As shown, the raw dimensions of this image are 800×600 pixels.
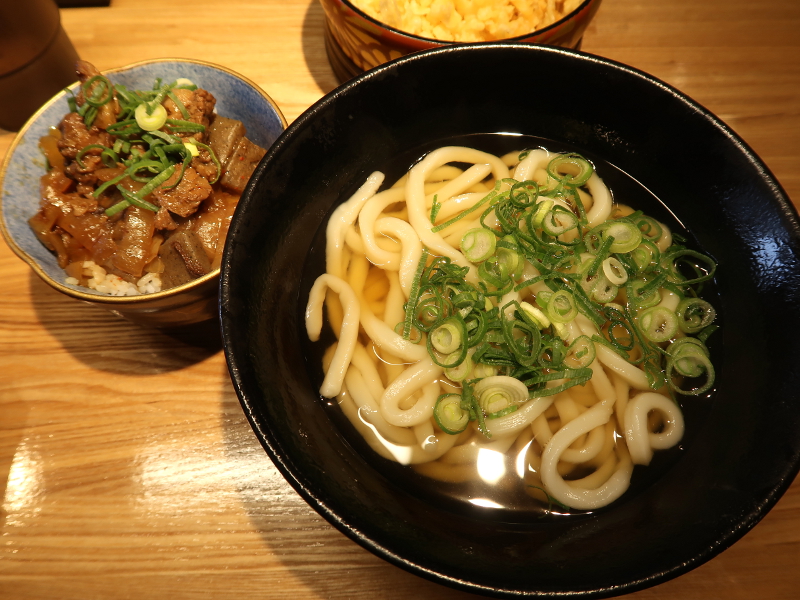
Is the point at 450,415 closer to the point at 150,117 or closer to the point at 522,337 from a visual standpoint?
the point at 522,337

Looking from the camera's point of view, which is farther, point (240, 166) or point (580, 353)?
point (240, 166)

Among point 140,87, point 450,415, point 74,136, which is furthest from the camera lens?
point 140,87

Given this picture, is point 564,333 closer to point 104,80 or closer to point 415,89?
point 415,89

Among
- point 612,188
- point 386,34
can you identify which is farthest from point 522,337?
point 386,34

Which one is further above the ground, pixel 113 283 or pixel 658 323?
pixel 658 323

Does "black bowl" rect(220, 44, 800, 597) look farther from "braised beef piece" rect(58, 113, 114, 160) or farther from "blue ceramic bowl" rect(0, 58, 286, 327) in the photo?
"braised beef piece" rect(58, 113, 114, 160)

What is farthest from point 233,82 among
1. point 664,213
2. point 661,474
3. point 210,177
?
point 661,474

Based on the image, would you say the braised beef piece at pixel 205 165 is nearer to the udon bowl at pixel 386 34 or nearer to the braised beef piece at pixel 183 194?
the braised beef piece at pixel 183 194
